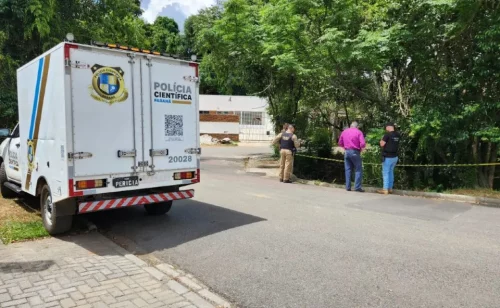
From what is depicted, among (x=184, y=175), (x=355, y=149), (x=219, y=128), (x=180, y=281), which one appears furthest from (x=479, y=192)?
→ (x=219, y=128)

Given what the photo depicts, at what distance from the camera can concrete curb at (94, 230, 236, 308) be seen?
429cm

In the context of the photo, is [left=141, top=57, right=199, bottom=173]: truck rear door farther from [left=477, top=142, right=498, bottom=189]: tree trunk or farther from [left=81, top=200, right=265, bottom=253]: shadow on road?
[left=477, top=142, right=498, bottom=189]: tree trunk

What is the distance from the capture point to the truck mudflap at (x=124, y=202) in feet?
20.3

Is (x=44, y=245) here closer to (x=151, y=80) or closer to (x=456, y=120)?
(x=151, y=80)

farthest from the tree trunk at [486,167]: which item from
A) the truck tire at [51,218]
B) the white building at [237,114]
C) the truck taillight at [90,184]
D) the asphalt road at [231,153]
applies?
the white building at [237,114]

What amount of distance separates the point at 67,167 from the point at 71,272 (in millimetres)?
1592

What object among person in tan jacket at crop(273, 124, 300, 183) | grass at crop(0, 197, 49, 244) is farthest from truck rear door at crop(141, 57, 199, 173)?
person in tan jacket at crop(273, 124, 300, 183)

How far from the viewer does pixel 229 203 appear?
30.2ft

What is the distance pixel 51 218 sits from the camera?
6.48 metres


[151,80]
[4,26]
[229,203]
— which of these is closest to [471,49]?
[229,203]

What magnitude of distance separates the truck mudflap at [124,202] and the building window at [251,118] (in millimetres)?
36530

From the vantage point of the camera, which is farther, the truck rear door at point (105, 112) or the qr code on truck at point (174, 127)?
the qr code on truck at point (174, 127)

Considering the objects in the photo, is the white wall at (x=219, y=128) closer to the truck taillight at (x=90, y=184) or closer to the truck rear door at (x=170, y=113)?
the truck rear door at (x=170, y=113)

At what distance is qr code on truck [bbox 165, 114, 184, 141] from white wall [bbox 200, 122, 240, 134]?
33517 mm
